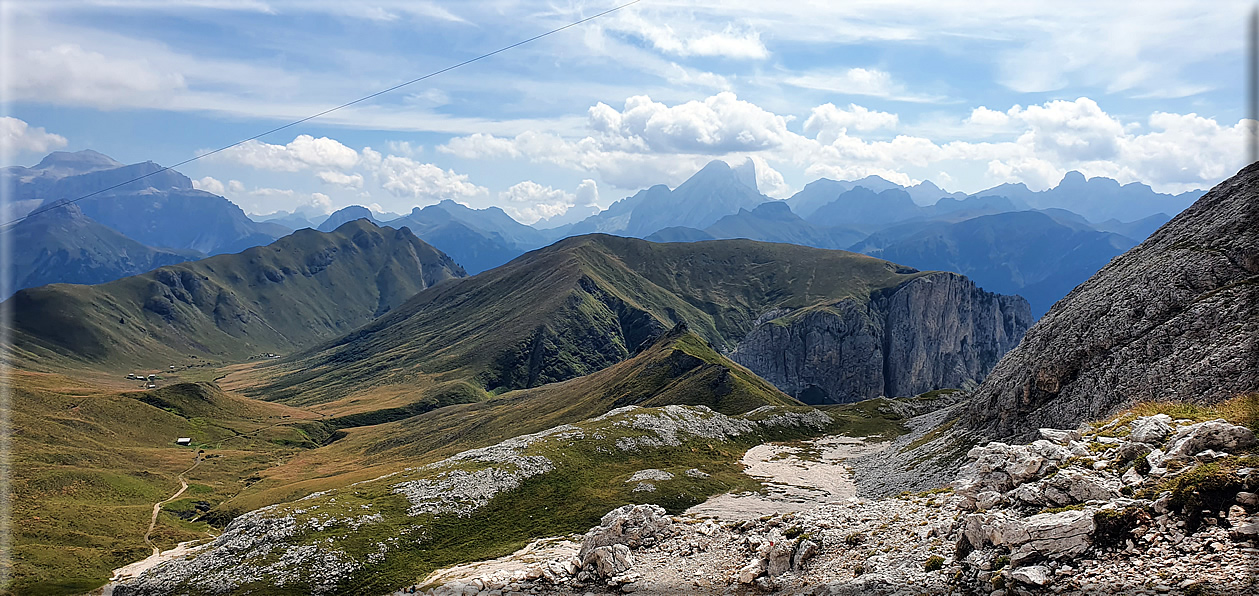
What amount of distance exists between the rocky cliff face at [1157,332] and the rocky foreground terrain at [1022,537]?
35.0 meters

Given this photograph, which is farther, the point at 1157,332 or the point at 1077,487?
the point at 1157,332

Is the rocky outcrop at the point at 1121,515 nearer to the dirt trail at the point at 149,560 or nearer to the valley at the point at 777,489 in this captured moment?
the valley at the point at 777,489

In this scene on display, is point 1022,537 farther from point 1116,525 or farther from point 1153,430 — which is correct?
point 1153,430

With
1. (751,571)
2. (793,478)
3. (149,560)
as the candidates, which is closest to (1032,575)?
(751,571)

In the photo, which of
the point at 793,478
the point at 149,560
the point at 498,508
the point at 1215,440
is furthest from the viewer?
the point at 149,560

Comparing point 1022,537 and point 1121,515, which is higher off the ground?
point 1121,515

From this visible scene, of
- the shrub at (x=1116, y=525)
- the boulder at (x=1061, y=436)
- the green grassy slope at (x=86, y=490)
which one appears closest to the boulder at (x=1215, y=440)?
the shrub at (x=1116, y=525)

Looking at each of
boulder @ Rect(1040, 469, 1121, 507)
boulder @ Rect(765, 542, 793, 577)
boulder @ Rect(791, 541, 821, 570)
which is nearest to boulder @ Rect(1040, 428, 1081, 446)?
boulder @ Rect(1040, 469, 1121, 507)

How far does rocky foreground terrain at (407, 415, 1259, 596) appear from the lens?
20.0 m

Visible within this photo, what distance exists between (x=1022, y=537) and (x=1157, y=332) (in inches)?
2449

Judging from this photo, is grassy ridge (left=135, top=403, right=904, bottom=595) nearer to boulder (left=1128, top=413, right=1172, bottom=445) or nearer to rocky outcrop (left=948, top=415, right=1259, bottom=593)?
rocky outcrop (left=948, top=415, right=1259, bottom=593)

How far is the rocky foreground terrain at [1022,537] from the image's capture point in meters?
20.0

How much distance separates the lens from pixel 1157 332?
68250 mm

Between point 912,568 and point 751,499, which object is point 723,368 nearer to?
point 751,499
